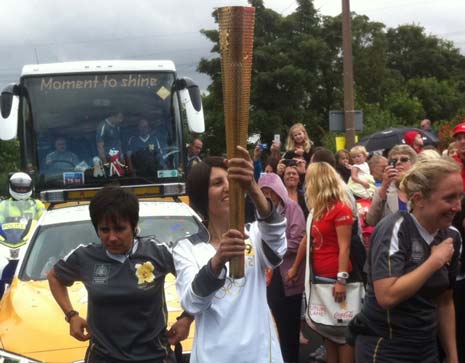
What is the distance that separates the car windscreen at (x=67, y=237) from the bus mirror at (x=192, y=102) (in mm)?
4505

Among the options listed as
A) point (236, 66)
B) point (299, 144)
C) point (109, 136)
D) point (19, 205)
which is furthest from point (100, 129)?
point (236, 66)

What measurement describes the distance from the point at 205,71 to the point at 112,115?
123 feet

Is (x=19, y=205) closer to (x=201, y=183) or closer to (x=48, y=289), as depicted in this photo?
(x=48, y=289)

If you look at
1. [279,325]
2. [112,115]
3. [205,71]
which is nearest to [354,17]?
[205,71]

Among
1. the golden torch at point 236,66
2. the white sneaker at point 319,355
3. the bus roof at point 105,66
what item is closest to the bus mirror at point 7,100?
the bus roof at point 105,66

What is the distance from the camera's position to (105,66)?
1178 centimetres

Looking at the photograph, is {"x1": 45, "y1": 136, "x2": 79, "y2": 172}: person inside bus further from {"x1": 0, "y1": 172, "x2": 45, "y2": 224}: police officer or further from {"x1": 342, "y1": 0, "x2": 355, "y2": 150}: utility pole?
{"x1": 342, "y1": 0, "x2": 355, "y2": 150}: utility pole

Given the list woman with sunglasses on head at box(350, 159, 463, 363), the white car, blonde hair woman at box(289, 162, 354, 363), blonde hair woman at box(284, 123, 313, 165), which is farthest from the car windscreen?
woman with sunglasses on head at box(350, 159, 463, 363)

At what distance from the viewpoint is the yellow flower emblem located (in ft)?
12.6

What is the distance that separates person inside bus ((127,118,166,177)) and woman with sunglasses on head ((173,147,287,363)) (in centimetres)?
814

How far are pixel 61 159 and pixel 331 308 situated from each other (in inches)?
249

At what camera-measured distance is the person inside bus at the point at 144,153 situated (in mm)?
11383

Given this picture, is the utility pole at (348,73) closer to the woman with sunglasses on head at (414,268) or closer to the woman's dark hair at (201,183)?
the woman with sunglasses on head at (414,268)

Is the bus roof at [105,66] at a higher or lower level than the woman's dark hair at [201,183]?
higher
